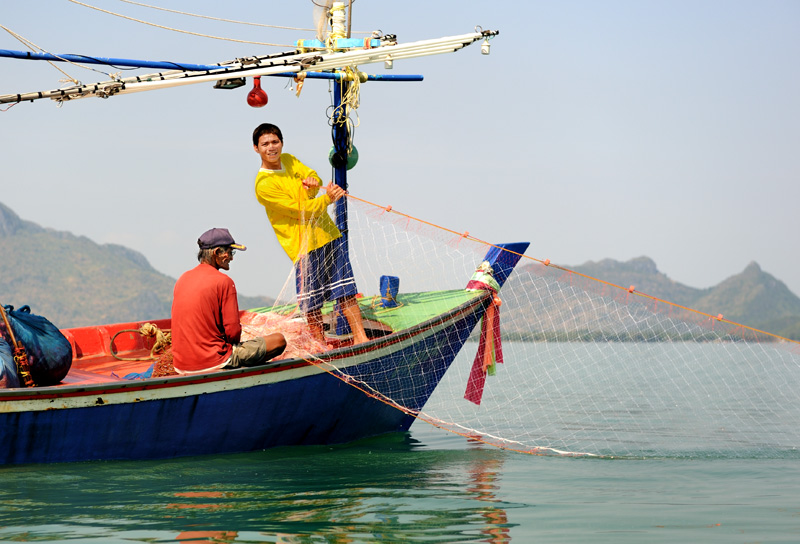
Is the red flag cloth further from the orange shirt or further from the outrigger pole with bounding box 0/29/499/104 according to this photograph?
the orange shirt

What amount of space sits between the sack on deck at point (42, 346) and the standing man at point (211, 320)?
127cm

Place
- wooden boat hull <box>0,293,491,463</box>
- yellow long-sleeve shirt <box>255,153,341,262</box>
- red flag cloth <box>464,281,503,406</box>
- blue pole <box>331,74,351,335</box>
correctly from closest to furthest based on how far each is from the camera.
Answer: wooden boat hull <box>0,293,491,463</box>
yellow long-sleeve shirt <box>255,153,341,262</box>
red flag cloth <box>464,281,503,406</box>
blue pole <box>331,74,351,335</box>

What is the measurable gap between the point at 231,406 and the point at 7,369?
199 centimetres

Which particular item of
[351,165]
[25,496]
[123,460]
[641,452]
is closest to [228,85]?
[351,165]

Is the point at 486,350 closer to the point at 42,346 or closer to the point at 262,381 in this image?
the point at 262,381

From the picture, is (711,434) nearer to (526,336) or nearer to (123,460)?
(526,336)

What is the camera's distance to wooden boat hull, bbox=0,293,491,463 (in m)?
7.85

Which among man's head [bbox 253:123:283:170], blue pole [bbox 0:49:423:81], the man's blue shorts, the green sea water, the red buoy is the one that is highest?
blue pole [bbox 0:49:423:81]

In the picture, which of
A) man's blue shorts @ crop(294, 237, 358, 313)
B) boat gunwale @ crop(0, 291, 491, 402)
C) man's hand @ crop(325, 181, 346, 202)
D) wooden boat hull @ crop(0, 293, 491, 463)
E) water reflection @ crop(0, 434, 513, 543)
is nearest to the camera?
water reflection @ crop(0, 434, 513, 543)

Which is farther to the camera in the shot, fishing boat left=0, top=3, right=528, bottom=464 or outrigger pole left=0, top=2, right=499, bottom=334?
outrigger pole left=0, top=2, right=499, bottom=334

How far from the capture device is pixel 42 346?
28.1 ft

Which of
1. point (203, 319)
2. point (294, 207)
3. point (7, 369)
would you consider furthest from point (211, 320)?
point (7, 369)

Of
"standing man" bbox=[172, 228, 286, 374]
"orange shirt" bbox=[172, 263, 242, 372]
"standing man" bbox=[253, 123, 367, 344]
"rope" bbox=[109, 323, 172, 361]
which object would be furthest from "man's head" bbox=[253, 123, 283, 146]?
"rope" bbox=[109, 323, 172, 361]

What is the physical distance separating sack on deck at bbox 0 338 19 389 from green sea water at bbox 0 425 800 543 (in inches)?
29.2
